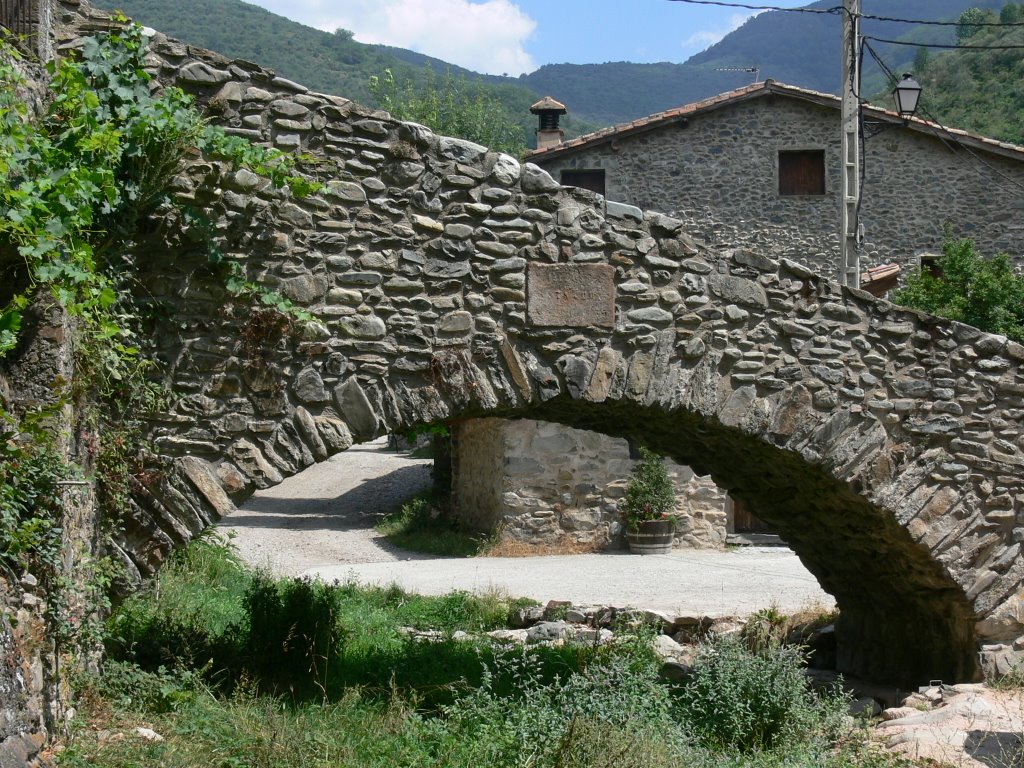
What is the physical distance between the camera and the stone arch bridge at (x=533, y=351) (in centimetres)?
528

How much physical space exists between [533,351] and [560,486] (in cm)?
780

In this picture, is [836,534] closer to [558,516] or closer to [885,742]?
[885,742]

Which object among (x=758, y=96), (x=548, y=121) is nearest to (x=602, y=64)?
(x=548, y=121)

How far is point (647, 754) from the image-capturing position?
179 inches

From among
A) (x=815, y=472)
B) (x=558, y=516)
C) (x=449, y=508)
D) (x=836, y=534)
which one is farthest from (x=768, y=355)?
(x=449, y=508)

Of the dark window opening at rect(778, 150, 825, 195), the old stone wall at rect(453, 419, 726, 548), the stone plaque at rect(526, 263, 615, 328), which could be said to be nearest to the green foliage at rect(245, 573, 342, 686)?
the stone plaque at rect(526, 263, 615, 328)

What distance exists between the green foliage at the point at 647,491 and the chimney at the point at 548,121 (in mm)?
7608

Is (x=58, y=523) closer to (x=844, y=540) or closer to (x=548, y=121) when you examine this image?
(x=844, y=540)

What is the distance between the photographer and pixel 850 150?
1142 centimetres

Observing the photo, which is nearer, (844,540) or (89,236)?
(89,236)

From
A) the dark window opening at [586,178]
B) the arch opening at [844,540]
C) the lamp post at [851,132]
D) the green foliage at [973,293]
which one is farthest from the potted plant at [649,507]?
the dark window opening at [586,178]

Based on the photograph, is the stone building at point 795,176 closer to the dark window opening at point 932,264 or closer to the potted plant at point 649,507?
the dark window opening at point 932,264

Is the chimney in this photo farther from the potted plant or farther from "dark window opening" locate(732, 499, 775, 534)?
the potted plant

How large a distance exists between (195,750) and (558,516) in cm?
902
